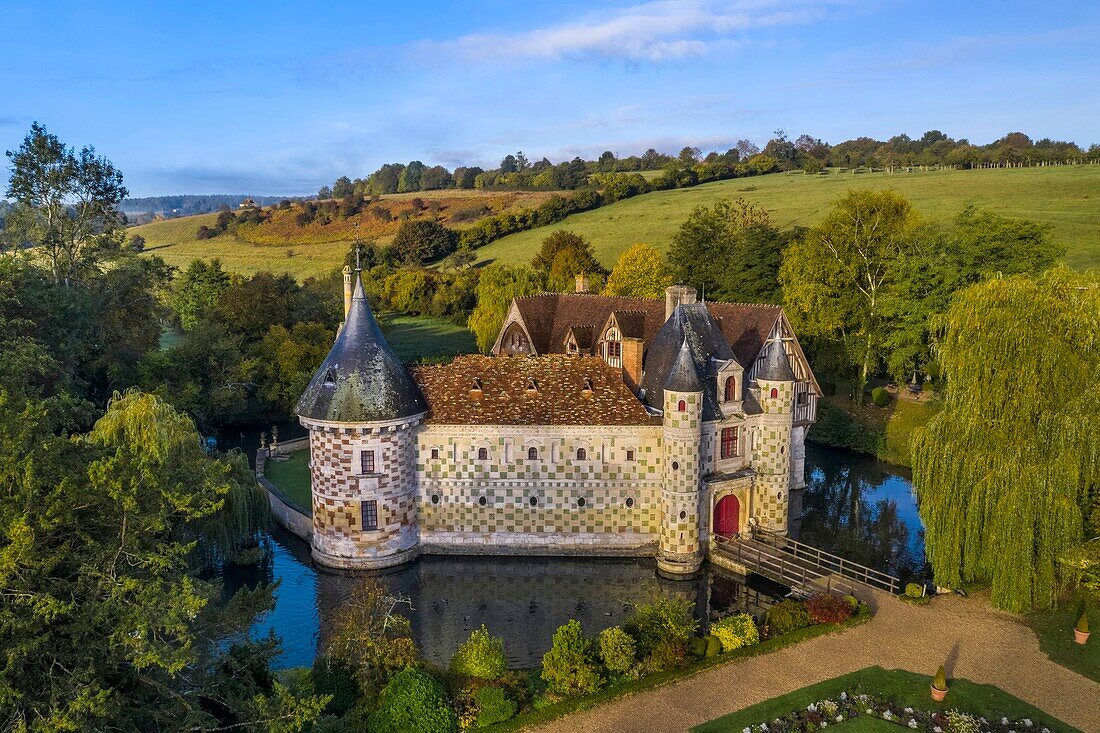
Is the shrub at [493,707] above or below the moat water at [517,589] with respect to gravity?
above

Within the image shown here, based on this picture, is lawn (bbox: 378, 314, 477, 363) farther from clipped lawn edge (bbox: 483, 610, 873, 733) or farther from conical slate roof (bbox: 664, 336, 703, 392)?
clipped lawn edge (bbox: 483, 610, 873, 733)

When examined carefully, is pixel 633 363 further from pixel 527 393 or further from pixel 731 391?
pixel 527 393

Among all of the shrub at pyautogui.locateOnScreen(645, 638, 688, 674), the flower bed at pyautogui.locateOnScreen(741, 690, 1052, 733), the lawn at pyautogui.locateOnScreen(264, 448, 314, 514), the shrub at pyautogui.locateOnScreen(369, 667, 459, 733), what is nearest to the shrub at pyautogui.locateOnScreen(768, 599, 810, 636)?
the shrub at pyautogui.locateOnScreen(645, 638, 688, 674)

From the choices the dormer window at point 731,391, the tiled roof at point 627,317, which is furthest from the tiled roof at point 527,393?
the tiled roof at point 627,317

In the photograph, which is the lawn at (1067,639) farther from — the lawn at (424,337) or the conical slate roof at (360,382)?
the lawn at (424,337)

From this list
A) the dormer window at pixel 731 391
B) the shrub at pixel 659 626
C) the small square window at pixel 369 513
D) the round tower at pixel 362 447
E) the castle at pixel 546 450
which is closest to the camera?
the shrub at pixel 659 626

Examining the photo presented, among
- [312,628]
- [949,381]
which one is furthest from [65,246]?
[949,381]

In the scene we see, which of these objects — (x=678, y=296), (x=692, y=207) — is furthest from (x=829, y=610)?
(x=692, y=207)
